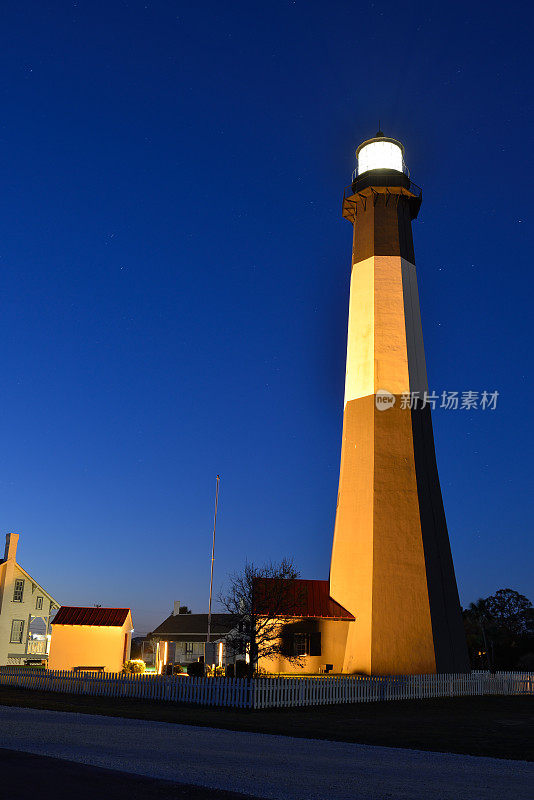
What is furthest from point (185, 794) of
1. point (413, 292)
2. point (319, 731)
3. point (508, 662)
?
point (508, 662)

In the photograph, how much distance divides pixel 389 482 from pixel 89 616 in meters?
17.3

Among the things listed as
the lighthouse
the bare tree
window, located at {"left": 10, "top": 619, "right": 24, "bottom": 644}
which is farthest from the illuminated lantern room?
window, located at {"left": 10, "top": 619, "right": 24, "bottom": 644}

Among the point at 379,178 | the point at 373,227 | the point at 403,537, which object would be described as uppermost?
the point at 379,178

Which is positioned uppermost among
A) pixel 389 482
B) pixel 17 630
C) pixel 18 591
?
pixel 389 482

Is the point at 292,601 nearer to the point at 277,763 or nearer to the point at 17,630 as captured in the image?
the point at 277,763

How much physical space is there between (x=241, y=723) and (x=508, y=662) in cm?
5274

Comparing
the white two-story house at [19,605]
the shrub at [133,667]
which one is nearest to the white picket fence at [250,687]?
the shrub at [133,667]

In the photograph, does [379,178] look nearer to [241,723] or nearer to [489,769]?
[241,723]

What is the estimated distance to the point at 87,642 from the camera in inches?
1367

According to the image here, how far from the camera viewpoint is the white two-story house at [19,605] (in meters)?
42.0

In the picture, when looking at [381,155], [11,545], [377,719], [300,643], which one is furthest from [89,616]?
[381,155]

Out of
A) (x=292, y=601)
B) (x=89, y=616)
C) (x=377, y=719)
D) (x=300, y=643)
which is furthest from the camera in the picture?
(x=89, y=616)

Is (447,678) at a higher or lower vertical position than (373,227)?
lower

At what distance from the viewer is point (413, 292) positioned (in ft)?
118
